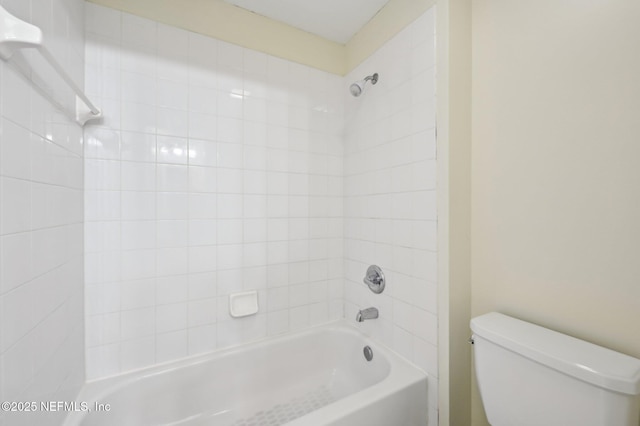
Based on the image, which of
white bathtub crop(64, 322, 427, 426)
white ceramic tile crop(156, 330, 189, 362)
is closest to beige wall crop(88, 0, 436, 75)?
white ceramic tile crop(156, 330, 189, 362)

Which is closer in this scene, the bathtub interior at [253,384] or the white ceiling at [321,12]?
the bathtub interior at [253,384]

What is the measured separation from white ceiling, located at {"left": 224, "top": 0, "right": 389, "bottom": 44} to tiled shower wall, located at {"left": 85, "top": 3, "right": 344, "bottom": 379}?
243mm

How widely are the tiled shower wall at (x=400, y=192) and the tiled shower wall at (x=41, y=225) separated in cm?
142

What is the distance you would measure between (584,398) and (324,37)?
2.12 metres

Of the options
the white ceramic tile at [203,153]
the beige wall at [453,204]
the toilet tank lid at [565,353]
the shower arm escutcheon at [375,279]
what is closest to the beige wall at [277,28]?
the beige wall at [453,204]

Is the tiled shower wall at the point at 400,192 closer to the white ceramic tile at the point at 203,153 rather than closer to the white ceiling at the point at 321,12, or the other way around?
the white ceiling at the point at 321,12

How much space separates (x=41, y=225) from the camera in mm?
830

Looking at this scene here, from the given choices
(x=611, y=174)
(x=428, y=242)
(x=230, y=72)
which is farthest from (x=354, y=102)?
(x=611, y=174)

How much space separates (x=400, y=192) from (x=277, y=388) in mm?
1354

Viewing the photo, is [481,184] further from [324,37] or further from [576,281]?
[324,37]

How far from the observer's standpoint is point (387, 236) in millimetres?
1457

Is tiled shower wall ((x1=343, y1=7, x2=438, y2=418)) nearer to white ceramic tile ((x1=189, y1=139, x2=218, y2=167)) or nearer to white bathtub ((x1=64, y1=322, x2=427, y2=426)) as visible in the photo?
white bathtub ((x1=64, y1=322, x2=427, y2=426))

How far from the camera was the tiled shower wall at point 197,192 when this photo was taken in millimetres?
1226

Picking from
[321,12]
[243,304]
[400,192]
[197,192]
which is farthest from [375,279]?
[321,12]
